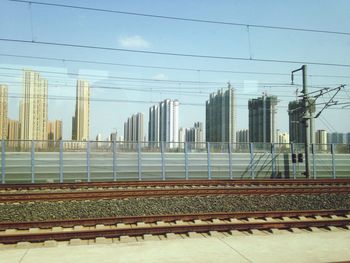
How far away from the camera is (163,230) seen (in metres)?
8.98

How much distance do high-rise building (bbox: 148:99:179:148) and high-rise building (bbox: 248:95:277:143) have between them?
12.1 meters

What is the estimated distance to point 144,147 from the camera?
2234 cm

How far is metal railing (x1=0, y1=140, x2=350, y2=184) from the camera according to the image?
20.8 m

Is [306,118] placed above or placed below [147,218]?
above

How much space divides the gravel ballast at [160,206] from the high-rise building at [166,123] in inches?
1514

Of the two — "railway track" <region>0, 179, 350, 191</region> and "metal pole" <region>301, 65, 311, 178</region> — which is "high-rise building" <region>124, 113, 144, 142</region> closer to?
"metal pole" <region>301, 65, 311, 178</region>

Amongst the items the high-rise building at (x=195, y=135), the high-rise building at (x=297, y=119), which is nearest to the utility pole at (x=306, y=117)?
the high-rise building at (x=297, y=119)

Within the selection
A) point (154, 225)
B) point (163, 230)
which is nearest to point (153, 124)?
point (154, 225)

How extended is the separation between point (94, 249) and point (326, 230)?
6610mm

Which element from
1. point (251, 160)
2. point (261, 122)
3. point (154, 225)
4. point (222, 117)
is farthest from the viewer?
point (222, 117)

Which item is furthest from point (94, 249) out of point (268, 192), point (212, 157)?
point (212, 157)

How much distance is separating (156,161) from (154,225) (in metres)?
13.0

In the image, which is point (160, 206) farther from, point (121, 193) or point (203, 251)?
point (203, 251)

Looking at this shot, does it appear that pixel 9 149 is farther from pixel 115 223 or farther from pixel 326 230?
pixel 326 230
